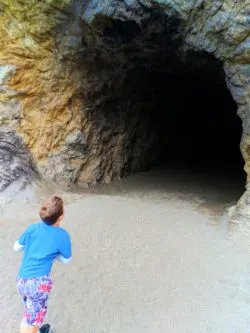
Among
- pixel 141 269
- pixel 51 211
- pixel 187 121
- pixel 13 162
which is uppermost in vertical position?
pixel 187 121

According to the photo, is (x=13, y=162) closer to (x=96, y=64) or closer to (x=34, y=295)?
(x=96, y=64)

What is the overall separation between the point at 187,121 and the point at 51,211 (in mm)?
10000

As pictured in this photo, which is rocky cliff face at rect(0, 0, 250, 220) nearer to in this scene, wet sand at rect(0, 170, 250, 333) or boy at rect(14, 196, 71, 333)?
wet sand at rect(0, 170, 250, 333)

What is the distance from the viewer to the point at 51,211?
2.38 m

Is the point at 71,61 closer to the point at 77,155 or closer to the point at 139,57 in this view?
the point at 139,57

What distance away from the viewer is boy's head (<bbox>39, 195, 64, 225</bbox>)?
7.81ft

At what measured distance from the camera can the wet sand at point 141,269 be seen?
2.91m

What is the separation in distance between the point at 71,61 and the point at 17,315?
4.85 metres

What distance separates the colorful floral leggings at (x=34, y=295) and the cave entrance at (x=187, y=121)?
4.58 meters

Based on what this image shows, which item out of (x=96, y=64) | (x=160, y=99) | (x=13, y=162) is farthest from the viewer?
(x=160, y=99)

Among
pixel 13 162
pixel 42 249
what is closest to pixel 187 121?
pixel 13 162

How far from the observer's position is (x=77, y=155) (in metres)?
7.14

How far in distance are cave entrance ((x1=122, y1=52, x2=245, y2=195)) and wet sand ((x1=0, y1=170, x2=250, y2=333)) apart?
8.72ft

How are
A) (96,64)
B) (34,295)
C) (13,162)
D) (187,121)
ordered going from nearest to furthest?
(34,295) < (13,162) < (96,64) < (187,121)
